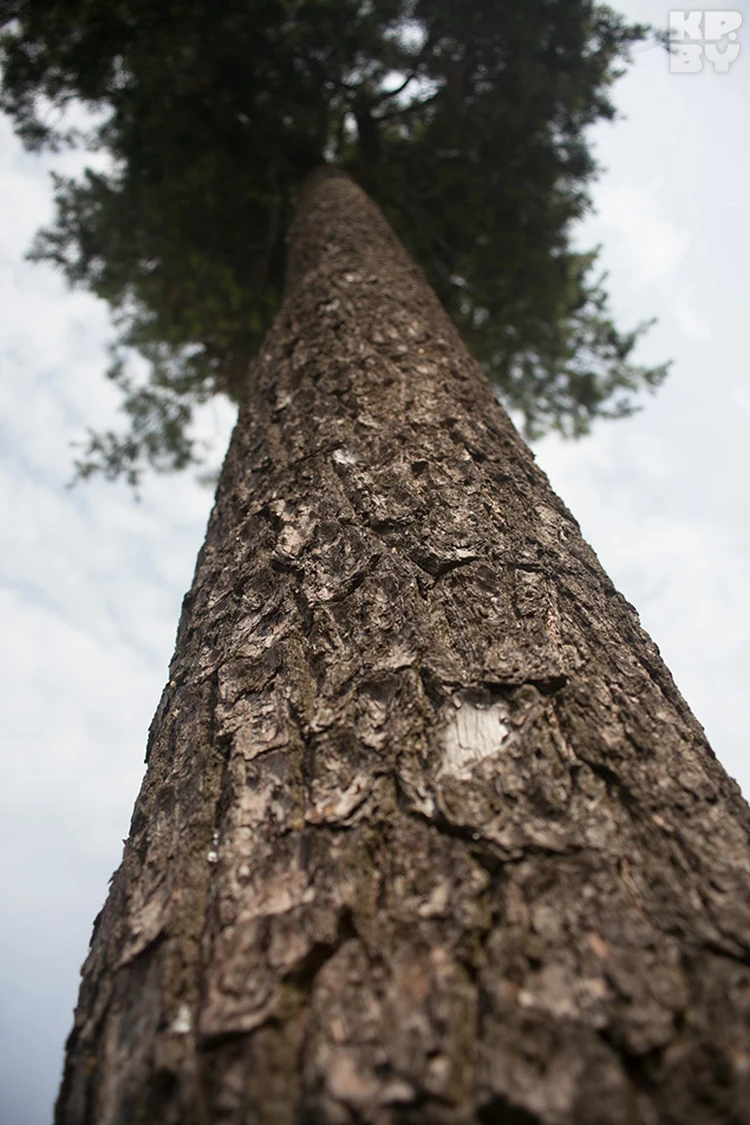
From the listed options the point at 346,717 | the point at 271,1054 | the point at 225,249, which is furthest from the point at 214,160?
the point at 271,1054

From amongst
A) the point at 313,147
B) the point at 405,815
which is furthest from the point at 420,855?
the point at 313,147

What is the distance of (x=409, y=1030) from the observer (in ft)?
2.43

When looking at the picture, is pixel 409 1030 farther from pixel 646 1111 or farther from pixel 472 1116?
pixel 646 1111

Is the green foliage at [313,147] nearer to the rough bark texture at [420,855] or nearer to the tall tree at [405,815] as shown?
the tall tree at [405,815]

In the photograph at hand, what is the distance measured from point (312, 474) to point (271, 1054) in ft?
4.64

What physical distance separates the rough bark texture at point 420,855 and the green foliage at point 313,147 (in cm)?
575

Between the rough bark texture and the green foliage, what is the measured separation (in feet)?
18.9

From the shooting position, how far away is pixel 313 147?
6508mm

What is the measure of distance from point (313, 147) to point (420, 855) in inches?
287

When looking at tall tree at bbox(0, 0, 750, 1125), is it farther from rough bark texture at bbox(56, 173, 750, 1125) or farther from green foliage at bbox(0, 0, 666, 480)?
green foliage at bbox(0, 0, 666, 480)

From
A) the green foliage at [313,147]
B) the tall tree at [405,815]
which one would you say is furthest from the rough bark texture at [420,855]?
the green foliage at [313,147]

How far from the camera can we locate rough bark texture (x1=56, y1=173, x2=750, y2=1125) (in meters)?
0.71

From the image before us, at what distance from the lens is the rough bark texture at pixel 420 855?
71 centimetres

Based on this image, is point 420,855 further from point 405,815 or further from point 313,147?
point 313,147
